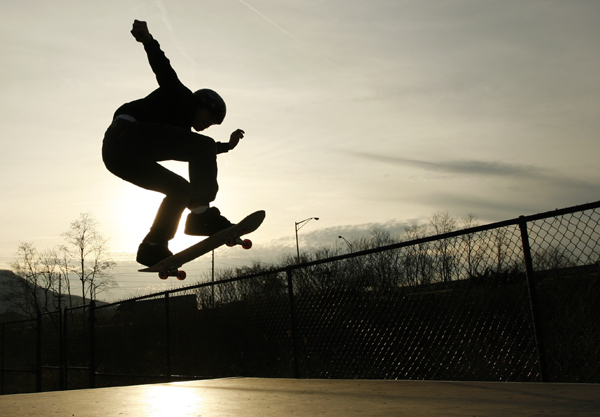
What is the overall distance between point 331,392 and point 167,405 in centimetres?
107

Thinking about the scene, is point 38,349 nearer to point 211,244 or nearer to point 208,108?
point 211,244

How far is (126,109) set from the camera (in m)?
3.42

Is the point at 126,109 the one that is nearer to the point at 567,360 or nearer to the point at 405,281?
the point at 405,281

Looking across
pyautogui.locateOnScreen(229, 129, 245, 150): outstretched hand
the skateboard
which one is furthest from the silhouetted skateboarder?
pyautogui.locateOnScreen(229, 129, 245, 150): outstretched hand

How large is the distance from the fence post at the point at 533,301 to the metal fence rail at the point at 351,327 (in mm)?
730

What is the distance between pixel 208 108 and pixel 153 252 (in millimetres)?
1256

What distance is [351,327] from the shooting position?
24.0ft

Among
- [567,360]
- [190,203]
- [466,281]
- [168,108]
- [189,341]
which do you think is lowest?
[567,360]

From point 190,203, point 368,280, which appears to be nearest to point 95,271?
point 368,280

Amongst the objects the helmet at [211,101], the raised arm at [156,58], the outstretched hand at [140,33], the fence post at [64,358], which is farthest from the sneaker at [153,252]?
the fence post at [64,358]

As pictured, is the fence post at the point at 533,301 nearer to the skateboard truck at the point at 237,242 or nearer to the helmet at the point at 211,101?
the skateboard truck at the point at 237,242

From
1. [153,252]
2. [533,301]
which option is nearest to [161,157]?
[153,252]

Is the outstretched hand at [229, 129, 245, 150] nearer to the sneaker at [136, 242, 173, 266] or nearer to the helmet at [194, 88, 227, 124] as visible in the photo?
the helmet at [194, 88, 227, 124]

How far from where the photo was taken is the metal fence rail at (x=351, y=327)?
7.00 metres
